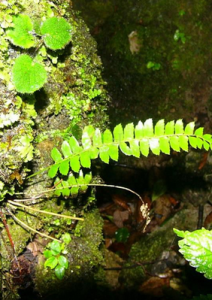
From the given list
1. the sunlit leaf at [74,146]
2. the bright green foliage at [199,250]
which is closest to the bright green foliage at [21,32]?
the sunlit leaf at [74,146]

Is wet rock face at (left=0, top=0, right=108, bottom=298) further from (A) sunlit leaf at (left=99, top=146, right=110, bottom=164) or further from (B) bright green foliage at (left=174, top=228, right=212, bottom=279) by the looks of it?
(B) bright green foliage at (left=174, top=228, right=212, bottom=279)

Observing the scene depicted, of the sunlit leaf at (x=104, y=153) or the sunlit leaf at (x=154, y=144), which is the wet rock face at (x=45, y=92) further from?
the sunlit leaf at (x=154, y=144)

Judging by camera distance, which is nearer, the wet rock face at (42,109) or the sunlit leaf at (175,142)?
the wet rock face at (42,109)

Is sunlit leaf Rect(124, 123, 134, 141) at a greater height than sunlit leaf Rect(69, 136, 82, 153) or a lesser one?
greater

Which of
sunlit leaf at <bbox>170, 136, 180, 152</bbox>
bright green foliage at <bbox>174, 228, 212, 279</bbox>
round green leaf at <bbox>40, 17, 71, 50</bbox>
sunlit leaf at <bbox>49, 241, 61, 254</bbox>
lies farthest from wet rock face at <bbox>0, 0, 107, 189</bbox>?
bright green foliage at <bbox>174, 228, 212, 279</bbox>

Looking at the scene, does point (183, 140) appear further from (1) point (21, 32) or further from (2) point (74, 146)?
(1) point (21, 32)
